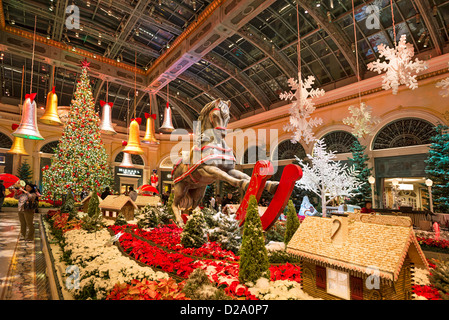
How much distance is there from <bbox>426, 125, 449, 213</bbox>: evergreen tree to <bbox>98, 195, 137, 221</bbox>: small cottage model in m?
11.4

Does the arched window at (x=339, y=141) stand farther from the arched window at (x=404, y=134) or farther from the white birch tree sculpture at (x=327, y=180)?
the white birch tree sculpture at (x=327, y=180)

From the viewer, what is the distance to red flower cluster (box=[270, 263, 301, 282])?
9.91ft

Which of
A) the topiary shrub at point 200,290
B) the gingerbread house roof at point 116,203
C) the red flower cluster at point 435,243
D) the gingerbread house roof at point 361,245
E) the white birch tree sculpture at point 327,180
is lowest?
the red flower cluster at point 435,243

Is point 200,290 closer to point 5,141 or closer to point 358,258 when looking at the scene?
point 358,258

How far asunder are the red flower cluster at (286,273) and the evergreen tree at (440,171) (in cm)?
932

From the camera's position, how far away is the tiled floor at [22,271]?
299cm

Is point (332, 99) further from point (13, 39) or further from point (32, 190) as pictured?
point (13, 39)

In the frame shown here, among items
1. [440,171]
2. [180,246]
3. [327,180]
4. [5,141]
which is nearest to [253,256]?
[180,246]

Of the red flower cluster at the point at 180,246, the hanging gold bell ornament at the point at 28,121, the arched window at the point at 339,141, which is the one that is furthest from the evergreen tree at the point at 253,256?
the arched window at the point at 339,141

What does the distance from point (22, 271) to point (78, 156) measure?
7.87 metres

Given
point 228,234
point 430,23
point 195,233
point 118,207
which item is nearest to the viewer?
point 228,234

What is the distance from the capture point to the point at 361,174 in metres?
12.3

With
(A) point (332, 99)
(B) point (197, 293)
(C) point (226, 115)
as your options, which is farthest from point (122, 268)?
(A) point (332, 99)

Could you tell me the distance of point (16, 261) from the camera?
4.34 metres
